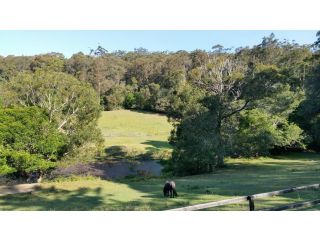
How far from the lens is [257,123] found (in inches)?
1492

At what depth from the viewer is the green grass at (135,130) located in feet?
172

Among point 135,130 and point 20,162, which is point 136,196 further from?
point 135,130

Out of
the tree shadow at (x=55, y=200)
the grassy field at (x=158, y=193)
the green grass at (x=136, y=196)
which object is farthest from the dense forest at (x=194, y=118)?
the tree shadow at (x=55, y=200)

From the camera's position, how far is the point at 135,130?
64.3 m

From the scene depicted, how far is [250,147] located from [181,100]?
7.84 meters

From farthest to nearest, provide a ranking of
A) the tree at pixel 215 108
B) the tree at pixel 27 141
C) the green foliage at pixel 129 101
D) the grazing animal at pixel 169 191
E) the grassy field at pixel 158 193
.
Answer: the green foliage at pixel 129 101
the tree at pixel 215 108
the tree at pixel 27 141
the grazing animal at pixel 169 191
the grassy field at pixel 158 193

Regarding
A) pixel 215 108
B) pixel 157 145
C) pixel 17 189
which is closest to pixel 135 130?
pixel 157 145

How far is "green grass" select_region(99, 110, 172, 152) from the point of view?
5253 cm

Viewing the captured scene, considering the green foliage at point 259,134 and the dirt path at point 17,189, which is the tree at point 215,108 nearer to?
the green foliage at point 259,134

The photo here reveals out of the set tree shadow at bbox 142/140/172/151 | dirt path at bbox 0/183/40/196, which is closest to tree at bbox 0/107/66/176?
dirt path at bbox 0/183/40/196

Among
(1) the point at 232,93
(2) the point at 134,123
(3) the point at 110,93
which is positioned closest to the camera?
(1) the point at 232,93
